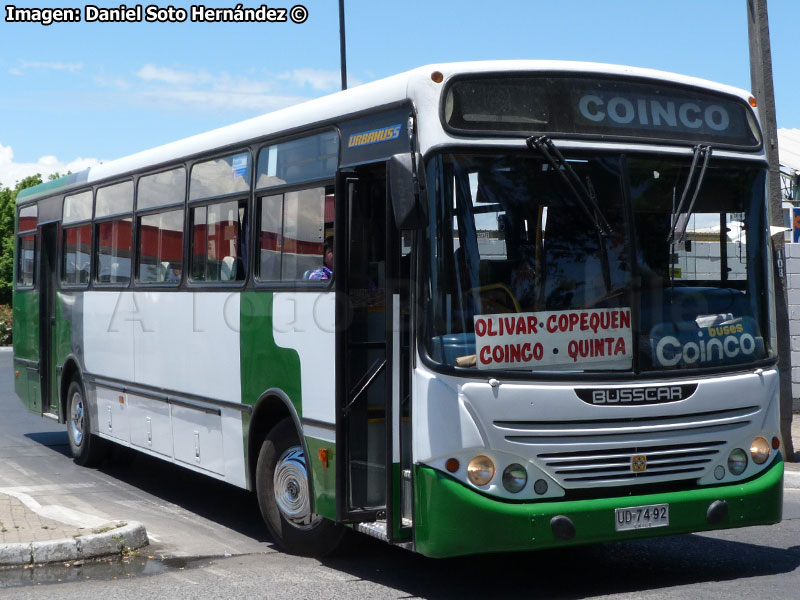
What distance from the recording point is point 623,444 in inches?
262

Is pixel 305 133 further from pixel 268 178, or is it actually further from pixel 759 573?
pixel 759 573

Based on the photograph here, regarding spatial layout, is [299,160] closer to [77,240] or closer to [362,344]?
[362,344]

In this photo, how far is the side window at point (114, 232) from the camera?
11.4m

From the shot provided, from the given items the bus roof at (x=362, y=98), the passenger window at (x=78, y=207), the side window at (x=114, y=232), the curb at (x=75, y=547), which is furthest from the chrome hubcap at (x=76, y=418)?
the curb at (x=75, y=547)

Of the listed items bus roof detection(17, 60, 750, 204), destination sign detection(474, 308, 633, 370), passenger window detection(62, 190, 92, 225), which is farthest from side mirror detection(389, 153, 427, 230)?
passenger window detection(62, 190, 92, 225)

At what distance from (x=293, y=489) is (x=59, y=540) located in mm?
1604

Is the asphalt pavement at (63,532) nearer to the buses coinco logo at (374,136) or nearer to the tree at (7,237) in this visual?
the buses coinco logo at (374,136)

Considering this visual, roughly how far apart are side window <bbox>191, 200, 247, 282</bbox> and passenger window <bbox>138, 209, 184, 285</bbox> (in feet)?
1.14

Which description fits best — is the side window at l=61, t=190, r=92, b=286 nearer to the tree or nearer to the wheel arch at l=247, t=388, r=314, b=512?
the wheel arch at l=247, t=388, r=314, b=512

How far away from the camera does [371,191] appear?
24.5 ft

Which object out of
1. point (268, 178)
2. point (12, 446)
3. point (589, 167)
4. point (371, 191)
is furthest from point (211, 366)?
point (12, 446)

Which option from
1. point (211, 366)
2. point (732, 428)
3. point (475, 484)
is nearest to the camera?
point (475, 484)

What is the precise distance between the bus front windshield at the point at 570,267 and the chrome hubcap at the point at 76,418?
754cm

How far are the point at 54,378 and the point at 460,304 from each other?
28.2 ft
